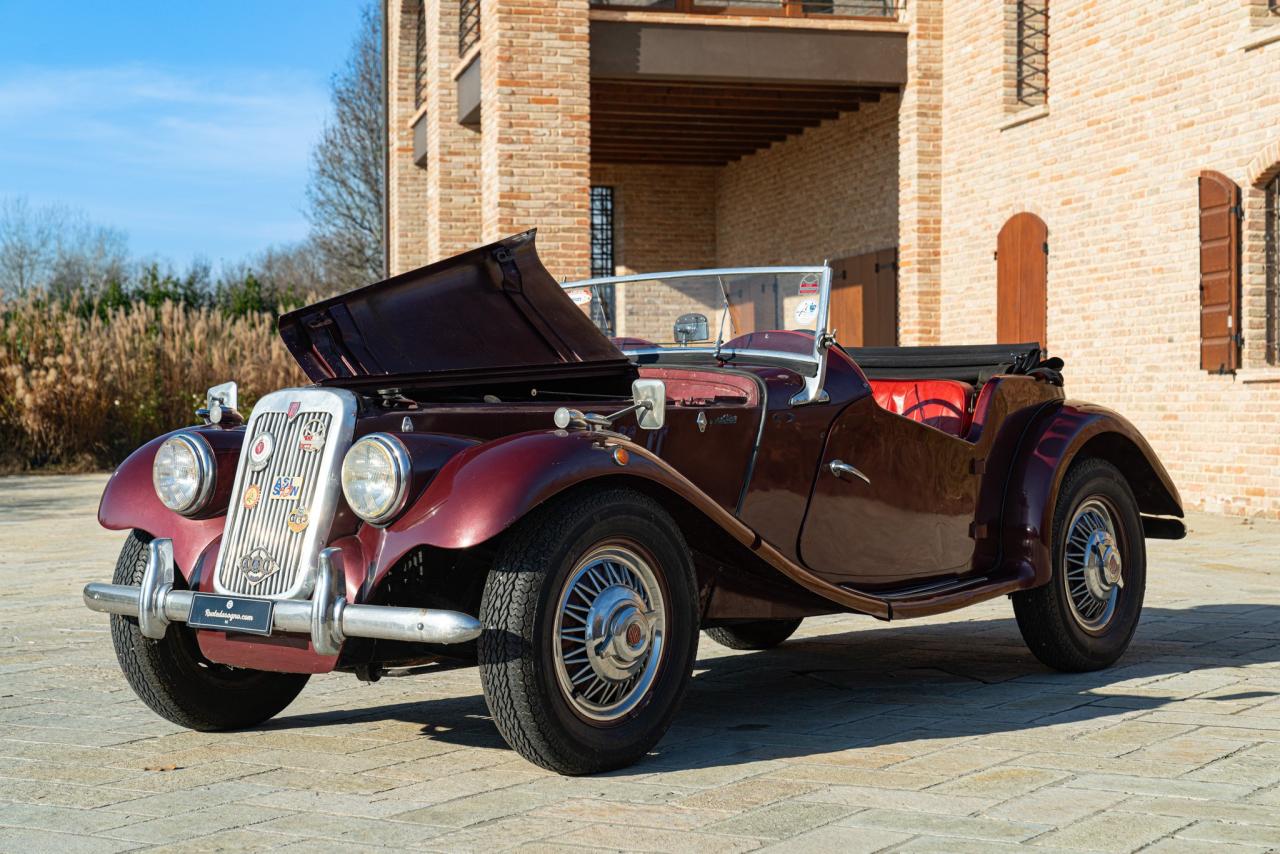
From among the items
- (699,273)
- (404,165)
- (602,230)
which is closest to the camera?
(699,273)

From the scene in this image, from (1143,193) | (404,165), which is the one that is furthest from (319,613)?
(404,165)

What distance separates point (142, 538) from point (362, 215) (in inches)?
1492

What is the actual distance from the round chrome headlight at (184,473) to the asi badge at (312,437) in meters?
0.39

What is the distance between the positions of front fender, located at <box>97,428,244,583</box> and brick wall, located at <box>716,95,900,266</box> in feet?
47.0

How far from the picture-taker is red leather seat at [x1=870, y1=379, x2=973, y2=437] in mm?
5719

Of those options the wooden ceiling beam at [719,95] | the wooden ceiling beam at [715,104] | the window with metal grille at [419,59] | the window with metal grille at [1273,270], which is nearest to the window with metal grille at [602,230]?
the window with metal grille at [419,59]

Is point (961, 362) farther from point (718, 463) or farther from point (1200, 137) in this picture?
point (1200, 137)

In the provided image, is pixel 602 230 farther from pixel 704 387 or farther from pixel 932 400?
pixel 704 387

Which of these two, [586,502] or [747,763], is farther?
[747,763]

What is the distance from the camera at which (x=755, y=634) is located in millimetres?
6227

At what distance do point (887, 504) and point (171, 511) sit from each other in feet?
7.81

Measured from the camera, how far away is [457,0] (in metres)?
20.4

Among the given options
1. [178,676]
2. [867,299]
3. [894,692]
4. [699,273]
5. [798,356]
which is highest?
[867,299]

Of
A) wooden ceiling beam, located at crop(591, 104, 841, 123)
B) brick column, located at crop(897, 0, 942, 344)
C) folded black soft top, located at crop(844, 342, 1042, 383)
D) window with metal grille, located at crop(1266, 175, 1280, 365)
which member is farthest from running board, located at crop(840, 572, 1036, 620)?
wooden ceiling beam, located at crop(591, 104, 841, 123)
